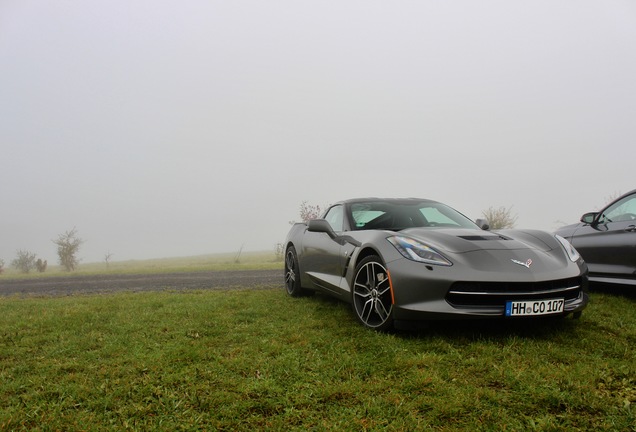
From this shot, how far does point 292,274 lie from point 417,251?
3.00 metres

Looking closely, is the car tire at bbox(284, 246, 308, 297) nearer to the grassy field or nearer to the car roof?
the car roof

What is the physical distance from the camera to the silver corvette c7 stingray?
3.31 metres

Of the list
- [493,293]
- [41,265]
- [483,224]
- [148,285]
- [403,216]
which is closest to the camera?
[493,293]

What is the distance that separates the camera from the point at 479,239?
3.88 m

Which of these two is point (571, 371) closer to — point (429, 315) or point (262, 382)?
point (429, 315)

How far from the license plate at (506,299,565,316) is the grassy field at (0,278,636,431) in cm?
25

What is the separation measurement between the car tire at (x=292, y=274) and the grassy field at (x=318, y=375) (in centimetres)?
152

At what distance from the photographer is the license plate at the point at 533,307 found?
3248mm

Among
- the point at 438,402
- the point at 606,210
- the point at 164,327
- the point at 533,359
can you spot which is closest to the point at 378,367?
the point at 438,402

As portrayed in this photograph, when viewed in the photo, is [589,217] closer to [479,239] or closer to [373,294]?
[479,239]

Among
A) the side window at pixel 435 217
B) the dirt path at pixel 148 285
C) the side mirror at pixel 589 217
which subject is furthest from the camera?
the dirt path at pixel 148 285

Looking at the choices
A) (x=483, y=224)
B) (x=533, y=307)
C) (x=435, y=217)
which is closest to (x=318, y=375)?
(x=533, y=307)

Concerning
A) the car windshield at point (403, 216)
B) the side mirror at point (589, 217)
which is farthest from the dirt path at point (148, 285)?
the side mirror at point (589, 217)

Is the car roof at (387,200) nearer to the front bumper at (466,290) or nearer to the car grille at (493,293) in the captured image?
the front bumper at (466,290)
